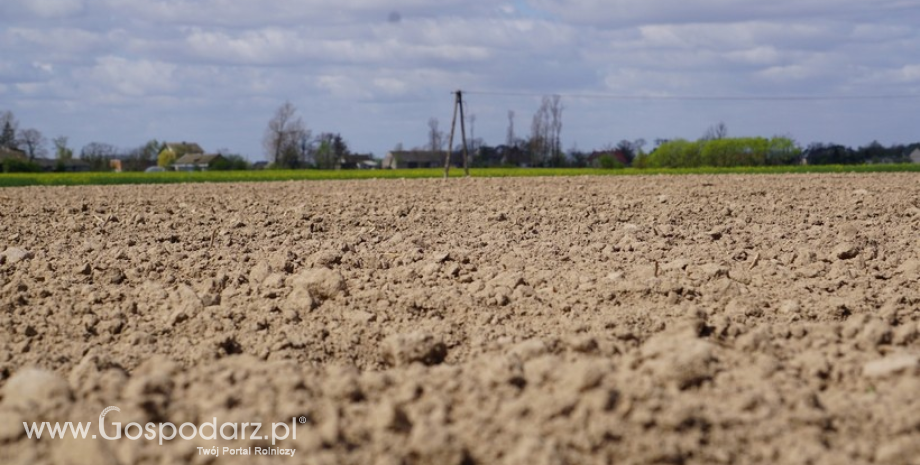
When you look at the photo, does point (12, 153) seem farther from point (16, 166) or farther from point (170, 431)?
point (170, 431)

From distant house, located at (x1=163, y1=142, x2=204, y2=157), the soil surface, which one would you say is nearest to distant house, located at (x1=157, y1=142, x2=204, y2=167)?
distant house, located at (x1=163, y1=142, x2=204, y2=157)

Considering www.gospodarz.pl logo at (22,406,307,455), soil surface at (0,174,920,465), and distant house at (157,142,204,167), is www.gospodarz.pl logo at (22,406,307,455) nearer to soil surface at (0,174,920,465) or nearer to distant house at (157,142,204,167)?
soil surface at (0,174,920,465)

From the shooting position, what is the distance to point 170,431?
4078 mm

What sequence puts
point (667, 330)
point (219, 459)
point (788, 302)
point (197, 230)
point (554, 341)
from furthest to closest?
1. point (197, 230)
2. point (788, 302)
3. point (667, 330)
4. point (554, 341)
5. point (219, 459)

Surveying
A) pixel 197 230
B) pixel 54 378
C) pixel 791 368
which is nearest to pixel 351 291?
pixel 54 378

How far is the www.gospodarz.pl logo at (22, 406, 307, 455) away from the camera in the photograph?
396 centimetres

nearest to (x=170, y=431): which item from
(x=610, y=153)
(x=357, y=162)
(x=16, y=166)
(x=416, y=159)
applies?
(x=16, y=166)

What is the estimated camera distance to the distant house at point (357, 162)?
3147 inches

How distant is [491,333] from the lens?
5.93 meters

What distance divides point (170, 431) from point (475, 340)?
6.68ft

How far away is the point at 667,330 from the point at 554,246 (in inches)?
152

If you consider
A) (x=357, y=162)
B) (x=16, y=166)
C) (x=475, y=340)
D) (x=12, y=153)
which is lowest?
(x=357, y=162)

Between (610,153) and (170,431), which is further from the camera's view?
(610,153)

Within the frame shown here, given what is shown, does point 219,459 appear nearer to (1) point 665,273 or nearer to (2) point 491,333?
(2) point 491,333
